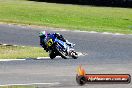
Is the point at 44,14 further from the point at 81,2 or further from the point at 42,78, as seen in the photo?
the point at 42,78

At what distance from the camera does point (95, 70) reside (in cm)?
1877

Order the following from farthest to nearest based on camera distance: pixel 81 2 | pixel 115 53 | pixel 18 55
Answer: pixel 81 2
pixel 115 53
pixel 18 55

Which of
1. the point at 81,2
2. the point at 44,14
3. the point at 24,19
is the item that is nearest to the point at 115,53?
the point at 24,19

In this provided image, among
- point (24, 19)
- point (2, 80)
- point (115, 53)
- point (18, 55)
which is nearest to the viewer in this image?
point (2, 80)

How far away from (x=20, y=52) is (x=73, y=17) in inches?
705

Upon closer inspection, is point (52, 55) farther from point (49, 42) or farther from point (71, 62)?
point (49, 42)

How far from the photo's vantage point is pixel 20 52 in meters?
23.1

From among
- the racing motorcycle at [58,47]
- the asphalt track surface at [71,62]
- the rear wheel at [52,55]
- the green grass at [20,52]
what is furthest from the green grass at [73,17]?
the racing motorcycle at [58,47]

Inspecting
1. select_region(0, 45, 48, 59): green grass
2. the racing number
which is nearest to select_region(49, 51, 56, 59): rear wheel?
the racing number

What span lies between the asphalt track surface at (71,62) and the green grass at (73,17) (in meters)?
4.20

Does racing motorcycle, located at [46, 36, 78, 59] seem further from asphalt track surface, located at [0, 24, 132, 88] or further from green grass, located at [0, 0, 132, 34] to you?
green grass, located at [0, 0, 132, 34]

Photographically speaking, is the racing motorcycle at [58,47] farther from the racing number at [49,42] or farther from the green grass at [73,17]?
the green grass at [73,17]

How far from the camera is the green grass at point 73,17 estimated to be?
117ft

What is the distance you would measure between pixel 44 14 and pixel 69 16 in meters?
2.19
